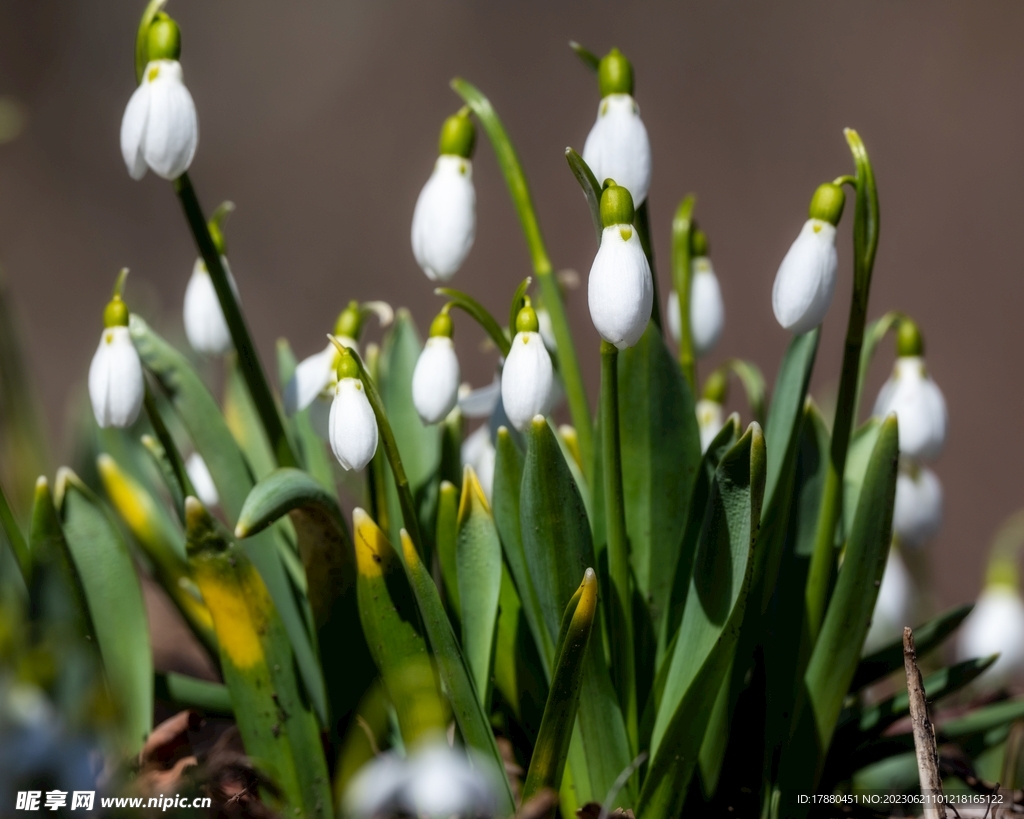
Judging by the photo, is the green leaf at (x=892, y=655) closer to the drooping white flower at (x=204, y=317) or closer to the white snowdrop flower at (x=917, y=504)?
the white snowdrop flower at (x=917, y=504)

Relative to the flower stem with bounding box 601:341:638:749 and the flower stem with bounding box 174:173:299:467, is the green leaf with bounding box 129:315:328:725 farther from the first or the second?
the flower stem with bounding box 601:341:638:749


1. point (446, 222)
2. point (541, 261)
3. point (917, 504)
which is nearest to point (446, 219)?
point (446, 222)

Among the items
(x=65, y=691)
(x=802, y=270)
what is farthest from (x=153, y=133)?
(x=802, y=270)

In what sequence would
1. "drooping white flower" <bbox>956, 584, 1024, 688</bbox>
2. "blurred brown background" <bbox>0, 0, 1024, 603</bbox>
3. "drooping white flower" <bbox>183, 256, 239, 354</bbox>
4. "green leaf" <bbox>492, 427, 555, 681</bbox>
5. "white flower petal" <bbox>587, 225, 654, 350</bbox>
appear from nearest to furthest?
"white flower petal" <bbox>587, 225, 654, 350</bbox> → "green leaf" <bbox>492, 427, 555, 681</bbox> → "drooping white flower" <bbox>183, 256, 239, 354</bbox> → "drooping white flower" <bbox>956, 584, 1024, 688</bbox> → "blurred brown background" <bbox>0, 0, 1024, 603</bbox>

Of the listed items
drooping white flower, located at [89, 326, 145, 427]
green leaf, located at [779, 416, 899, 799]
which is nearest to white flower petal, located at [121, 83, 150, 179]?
drooping white flower, located at [89, 326, 145, 427]

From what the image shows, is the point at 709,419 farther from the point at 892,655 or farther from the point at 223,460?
the point at 223,460

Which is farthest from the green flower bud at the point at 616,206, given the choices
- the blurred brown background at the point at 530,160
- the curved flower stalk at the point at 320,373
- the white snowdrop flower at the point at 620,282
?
the blurred brown background at the point at 530,160
